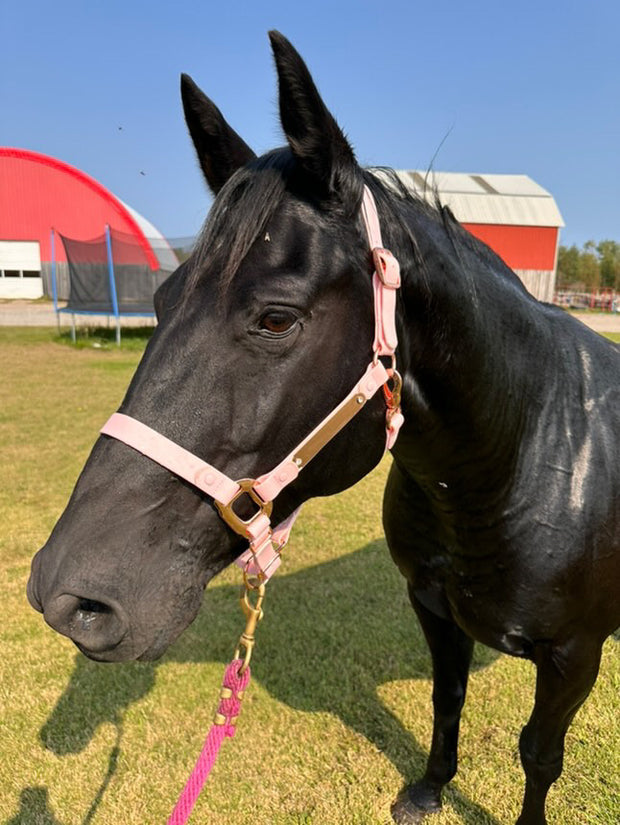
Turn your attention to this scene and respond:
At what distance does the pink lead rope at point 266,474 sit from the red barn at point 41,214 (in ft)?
109

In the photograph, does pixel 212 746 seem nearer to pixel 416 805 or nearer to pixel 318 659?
pixel 416 805

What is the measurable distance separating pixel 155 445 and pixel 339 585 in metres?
3.59

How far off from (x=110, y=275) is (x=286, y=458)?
17.8 meters

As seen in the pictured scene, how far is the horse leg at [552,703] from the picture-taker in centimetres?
204

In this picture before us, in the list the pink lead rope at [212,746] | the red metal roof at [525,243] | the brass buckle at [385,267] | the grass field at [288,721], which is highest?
the red metal roof at [525,243]

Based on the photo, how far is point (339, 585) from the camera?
454 centimetres

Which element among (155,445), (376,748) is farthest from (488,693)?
(155,445)

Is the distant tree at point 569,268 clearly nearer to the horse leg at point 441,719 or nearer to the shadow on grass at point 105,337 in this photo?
the shadow on grass at point 105,337

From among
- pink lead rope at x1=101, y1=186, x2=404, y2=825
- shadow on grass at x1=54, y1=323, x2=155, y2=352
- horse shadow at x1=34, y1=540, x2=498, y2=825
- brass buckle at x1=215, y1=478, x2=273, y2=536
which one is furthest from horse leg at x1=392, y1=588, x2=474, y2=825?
shadow on grass at x1=54, y1=323, x2=155, y2=352

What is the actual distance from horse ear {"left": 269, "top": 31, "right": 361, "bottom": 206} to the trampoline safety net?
16881 millimetres

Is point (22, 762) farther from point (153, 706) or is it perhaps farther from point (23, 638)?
point (23, 638)

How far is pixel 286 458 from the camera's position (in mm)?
1364

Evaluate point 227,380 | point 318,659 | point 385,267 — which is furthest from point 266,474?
point 318,659

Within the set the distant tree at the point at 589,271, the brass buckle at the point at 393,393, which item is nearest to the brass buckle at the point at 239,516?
the brass buckle at the point at 393,393
